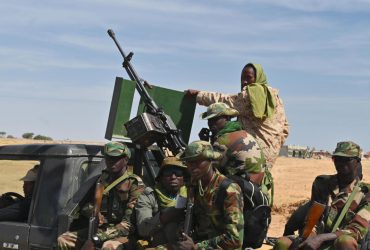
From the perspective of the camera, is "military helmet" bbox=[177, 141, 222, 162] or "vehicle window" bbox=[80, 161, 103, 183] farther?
"vehicle window" bbox=[80, 161, 103, 183]

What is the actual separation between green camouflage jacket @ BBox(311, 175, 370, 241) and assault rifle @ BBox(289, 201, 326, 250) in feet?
0.57

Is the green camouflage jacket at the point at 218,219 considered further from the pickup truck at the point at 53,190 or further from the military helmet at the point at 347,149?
the pickup truck at the point at 53,190

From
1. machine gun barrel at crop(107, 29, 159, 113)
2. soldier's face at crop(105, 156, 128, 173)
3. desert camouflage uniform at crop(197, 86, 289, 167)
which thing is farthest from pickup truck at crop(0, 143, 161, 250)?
desert camouflage uniform at crop(197, 86, 289, 167)

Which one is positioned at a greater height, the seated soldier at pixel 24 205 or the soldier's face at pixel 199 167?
the soldier's face at pixel 199 167

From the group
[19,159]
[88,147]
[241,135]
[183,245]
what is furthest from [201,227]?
[19,159]

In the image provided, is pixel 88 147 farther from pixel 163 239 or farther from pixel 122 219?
pixel 163 239

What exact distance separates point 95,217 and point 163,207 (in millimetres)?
540

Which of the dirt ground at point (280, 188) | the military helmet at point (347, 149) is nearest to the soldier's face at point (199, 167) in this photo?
the military helmet at point (347, 149)

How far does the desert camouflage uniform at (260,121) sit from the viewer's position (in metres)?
6.24

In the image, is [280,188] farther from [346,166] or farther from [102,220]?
[346,166]

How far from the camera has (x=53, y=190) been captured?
5.30 meters

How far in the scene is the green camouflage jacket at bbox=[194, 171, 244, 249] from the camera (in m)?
4.36

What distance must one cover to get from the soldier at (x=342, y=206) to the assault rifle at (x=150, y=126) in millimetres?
1615

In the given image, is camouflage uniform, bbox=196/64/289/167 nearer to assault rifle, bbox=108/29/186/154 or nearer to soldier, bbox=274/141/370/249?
assault rifle, bbox=108/29/186/154
